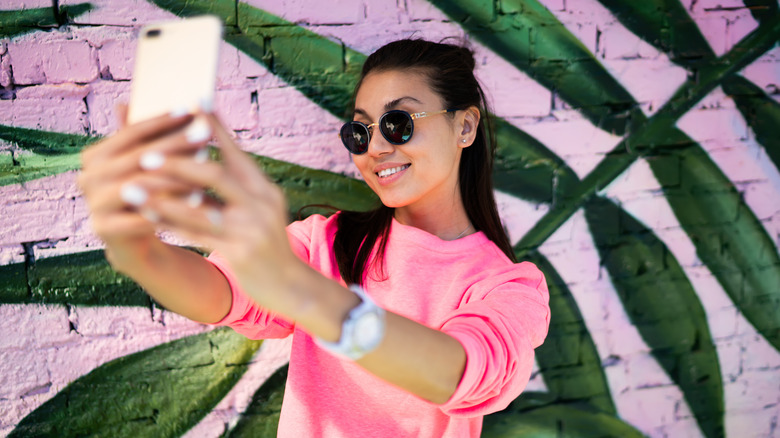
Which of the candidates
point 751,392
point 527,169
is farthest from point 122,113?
point 751,392

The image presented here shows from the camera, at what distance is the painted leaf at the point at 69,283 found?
1.48 meters

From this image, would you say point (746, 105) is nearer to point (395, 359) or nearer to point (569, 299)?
point (569, 299)

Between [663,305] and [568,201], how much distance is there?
1.83 feet

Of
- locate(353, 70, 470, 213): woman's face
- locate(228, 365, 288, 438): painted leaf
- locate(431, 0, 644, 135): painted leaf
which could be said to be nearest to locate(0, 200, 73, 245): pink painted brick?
locate(228, 365, 288, 438): painted leaf

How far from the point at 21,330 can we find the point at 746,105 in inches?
97.6

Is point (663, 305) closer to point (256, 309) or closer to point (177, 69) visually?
point (256, 309)

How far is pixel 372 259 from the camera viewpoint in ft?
4.44

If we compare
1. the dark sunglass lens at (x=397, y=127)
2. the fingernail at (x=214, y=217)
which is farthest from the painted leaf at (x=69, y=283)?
the fingernail at (x=214, y=217)

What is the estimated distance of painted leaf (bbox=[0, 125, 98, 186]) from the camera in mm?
1451

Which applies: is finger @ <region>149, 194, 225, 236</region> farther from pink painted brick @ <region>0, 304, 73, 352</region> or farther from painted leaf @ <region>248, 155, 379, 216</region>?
pink painted brick @ <region>0, 304, 73, 352</region>

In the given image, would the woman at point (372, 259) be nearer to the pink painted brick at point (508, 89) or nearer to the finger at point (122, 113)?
the finger at point (122, 113)

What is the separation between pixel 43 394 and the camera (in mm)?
1531

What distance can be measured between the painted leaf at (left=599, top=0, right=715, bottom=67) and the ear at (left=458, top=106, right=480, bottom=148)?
2.58 feet

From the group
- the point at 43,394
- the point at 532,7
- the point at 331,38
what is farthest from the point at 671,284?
the point at 43,394
